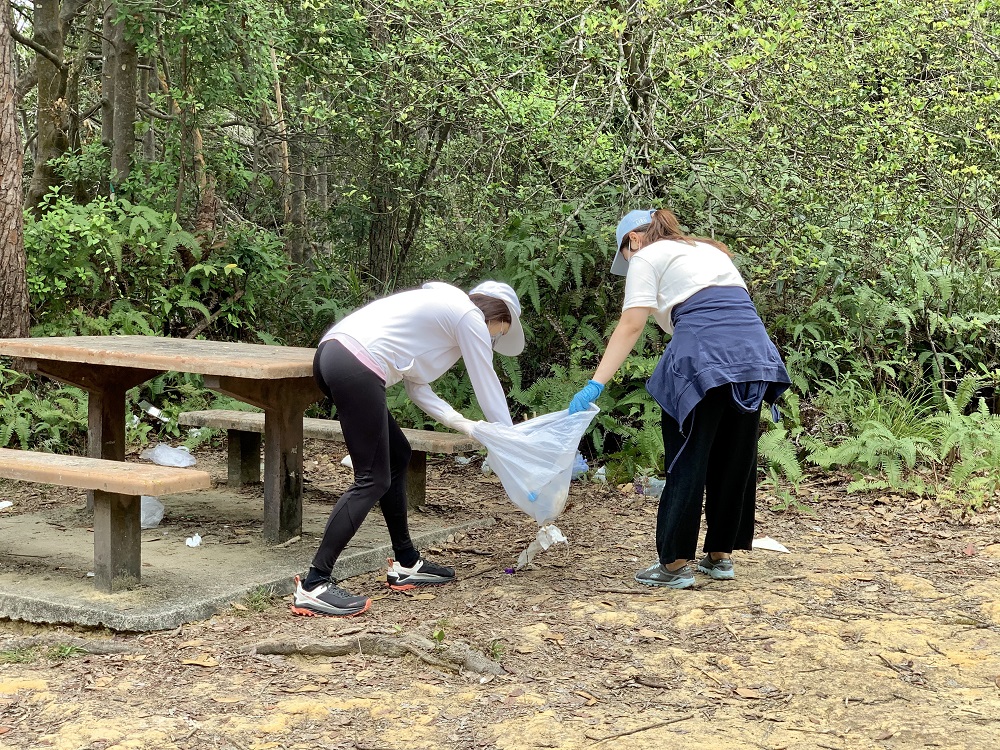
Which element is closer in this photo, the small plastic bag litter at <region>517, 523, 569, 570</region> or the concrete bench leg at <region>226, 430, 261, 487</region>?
the small plastic bag litter at <region>517, 523, 569, 570</region>

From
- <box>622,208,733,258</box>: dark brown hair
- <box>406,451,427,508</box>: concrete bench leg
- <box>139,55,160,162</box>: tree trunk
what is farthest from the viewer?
<box>139,55,160,162</box>: tree trunk

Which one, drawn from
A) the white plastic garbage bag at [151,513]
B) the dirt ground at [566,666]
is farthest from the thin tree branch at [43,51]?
the dirt ground at [566,666]

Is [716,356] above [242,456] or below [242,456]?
above

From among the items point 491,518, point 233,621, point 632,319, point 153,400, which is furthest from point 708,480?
point 153,400

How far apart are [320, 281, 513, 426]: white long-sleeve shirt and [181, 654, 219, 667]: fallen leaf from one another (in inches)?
55.9

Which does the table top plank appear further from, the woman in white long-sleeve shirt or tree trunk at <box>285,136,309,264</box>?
tree trunk at <box>285,136,309,264</box>

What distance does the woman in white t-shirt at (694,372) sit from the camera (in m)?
4.87

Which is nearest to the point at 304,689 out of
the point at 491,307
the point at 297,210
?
the point at 491,307

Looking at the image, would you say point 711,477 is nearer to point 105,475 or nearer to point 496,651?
point 496,651

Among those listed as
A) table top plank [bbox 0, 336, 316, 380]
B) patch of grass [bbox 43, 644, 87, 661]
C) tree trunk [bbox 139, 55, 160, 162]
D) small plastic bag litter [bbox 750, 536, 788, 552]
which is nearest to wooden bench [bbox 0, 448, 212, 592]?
patch of grass [bbox 43, 644, 87, 661]

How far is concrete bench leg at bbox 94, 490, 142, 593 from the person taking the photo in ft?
15.5

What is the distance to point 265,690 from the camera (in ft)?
12.7

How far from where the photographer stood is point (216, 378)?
5.40 m

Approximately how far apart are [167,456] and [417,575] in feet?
11.1
